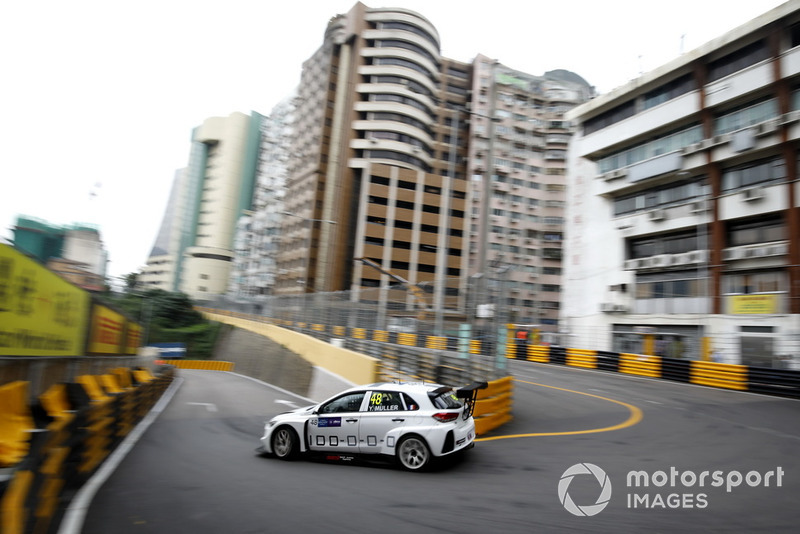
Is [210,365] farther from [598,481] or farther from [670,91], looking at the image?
[598,481]

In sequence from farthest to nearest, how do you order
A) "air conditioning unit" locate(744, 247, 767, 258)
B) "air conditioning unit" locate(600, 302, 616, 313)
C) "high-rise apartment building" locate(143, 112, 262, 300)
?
"high-rise apartment building" locate(143, 112, 262, 300) < "air conditioning unit" locate(600, 302, 616, 313) < "air conditioning unit" locate(744, 247, 767, 258)

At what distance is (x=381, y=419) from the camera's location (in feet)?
25.1

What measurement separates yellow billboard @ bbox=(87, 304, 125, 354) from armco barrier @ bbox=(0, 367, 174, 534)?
5.43ft

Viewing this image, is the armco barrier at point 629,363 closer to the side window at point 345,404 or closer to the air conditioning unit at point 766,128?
the side window at point 345,404

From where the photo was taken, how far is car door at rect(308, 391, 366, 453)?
7855 millimetres

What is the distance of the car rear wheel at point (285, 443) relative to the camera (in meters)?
8.26

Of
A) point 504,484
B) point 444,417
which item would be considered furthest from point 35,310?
point 504,484

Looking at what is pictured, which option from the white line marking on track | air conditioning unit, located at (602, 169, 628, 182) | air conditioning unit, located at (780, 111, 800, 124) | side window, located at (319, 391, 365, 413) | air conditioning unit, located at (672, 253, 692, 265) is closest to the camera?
side window, located at (319, 391, 365, 413)

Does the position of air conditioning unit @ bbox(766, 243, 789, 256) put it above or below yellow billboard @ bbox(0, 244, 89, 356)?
above

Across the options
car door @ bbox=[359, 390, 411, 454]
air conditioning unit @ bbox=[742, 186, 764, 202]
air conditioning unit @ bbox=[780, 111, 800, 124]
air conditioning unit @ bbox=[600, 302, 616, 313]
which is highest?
air conditioning unit @ bbox=[780, 111, 800, 124]

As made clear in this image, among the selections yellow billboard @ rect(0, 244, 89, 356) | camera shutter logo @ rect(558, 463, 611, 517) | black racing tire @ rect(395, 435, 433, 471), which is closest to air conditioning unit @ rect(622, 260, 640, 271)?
camera shutter logo @ rect(558, 463, 611, 517)

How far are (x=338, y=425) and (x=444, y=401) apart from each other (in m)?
1.78

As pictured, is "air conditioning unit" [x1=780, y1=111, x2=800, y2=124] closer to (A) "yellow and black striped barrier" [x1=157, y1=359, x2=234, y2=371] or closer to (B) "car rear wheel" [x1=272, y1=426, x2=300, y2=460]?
(B) "car rear wheel" [x1=272, y1=426, x2=300, y2=460]

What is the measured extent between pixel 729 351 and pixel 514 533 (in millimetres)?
24351
